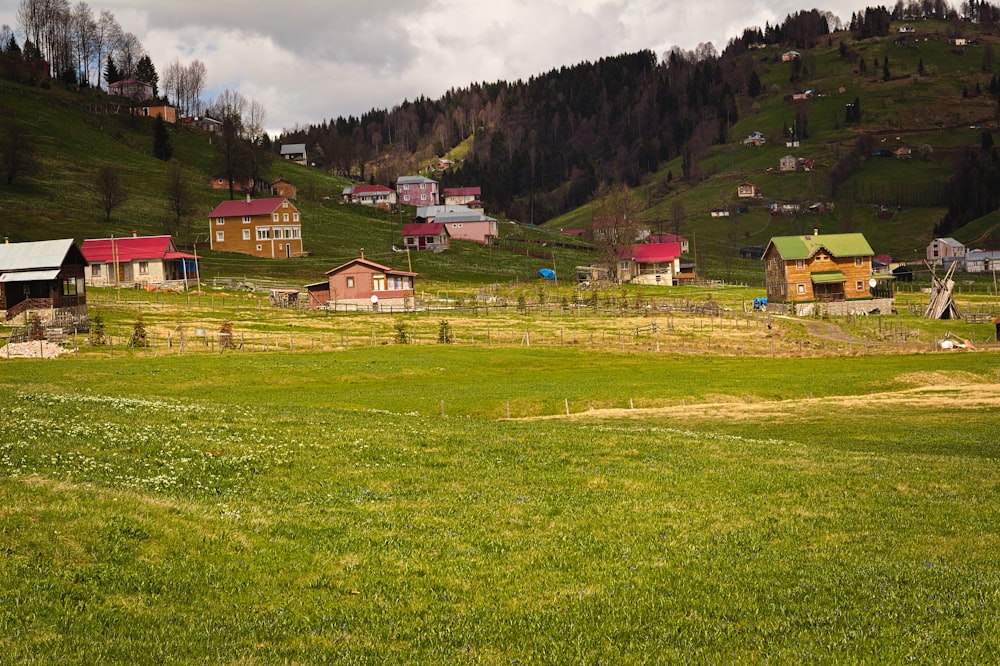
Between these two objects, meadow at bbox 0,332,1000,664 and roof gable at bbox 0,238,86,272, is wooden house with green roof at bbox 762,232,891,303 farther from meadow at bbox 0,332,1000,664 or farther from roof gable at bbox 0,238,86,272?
meadow at bbox 0,332,1000,664

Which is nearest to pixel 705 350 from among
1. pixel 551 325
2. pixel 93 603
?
pixel 551 325

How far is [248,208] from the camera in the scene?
155 metres

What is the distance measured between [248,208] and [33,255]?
240ft

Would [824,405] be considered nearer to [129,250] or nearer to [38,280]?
[38,280]

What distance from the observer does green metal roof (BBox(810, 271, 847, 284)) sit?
403 feet

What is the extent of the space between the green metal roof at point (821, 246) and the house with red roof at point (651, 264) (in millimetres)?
36700

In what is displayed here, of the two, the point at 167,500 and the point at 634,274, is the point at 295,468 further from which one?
the point at 634,274

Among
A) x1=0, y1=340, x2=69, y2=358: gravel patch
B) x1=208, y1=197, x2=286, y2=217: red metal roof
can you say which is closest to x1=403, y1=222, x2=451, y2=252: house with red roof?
x1=208, y1=197, x2=286, y2=217: red metal roof

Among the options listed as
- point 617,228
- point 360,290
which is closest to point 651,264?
point 617,228

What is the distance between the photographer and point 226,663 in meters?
11.2

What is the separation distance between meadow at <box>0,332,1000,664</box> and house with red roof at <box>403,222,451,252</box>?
146 m

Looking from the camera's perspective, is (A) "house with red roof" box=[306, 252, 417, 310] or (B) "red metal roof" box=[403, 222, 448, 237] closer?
(A) "house with red roof" box=[306, 252, 417, 310]

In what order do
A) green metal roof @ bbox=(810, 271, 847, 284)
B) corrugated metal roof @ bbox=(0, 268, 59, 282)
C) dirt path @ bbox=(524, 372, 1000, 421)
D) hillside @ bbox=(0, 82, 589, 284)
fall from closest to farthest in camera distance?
dirt path @ bbox=(524, 372, 1000, 421) → corrugated metal roof @ bbox=(0, 268, 59, 282) → green metal roof @ bbox=(810, 271, 847, 284) → hillside @ bbox=(0, 82, 589, 284)

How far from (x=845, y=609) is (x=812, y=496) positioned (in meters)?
8.01
